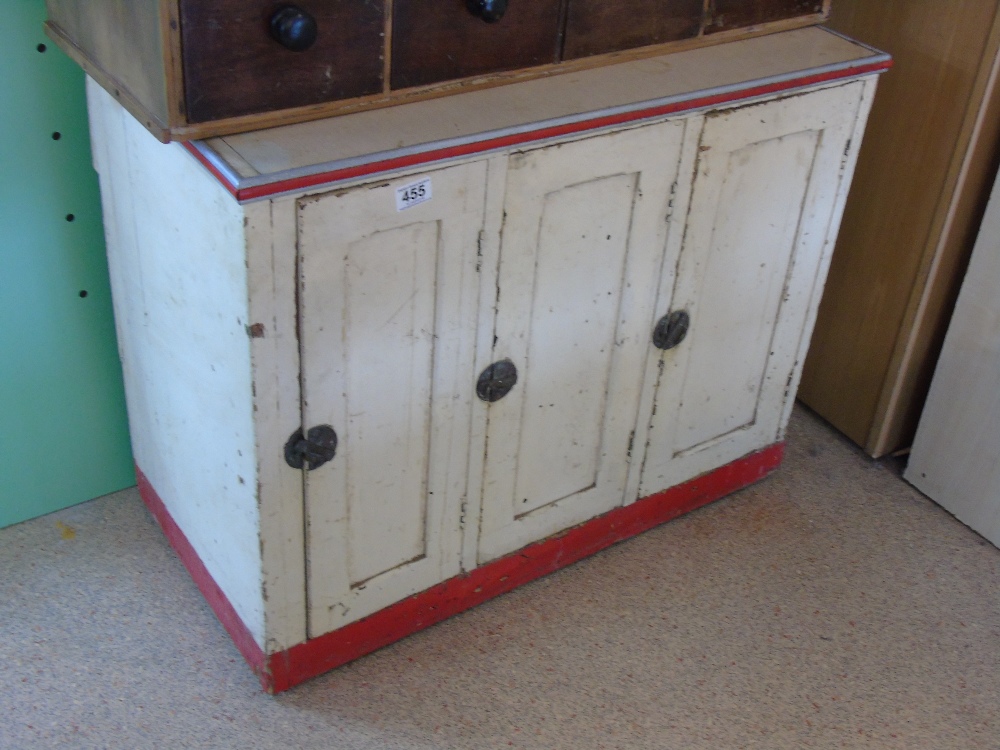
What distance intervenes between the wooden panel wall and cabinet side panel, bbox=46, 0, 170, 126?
1578 millimetres

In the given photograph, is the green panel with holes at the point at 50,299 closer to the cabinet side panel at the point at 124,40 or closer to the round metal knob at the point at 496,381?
the cabinet side panel at the point at 124,40

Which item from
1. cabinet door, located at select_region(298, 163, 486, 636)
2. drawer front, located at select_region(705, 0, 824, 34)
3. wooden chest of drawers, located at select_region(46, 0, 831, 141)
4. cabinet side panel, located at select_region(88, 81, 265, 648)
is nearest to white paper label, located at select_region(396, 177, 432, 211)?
cabinet door, located at select_region(298, 163, 486, 636)

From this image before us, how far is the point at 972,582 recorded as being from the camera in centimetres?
237

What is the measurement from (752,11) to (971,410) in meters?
1.01

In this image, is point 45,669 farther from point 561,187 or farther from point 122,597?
point 561,187

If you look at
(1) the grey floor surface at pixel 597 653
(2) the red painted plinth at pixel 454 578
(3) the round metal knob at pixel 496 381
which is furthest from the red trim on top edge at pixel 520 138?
(1) the grey floor surface at pixel 597 653

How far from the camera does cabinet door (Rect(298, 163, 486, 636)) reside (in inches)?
64.4

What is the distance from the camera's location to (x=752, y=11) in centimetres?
205

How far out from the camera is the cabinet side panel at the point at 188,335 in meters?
1.62

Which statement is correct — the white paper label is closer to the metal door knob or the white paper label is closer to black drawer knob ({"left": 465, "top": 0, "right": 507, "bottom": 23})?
black drawer knob ({"left": 465, "top": 0, "right": 507, "bottom": 23})

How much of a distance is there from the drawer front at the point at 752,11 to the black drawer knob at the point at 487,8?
497mm

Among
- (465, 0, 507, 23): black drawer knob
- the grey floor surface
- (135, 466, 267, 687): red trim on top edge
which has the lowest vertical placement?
the grey floor surface

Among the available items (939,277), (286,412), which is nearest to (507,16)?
(286,412)

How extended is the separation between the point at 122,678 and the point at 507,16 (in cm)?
134
